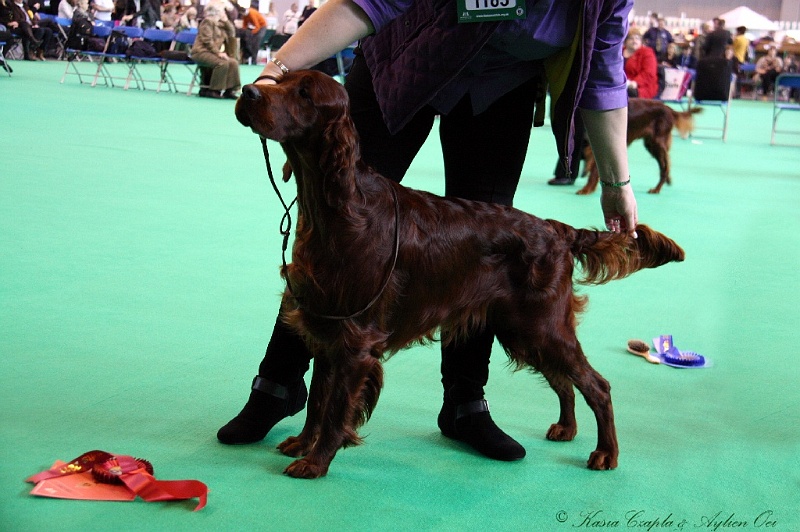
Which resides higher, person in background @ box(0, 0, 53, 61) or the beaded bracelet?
the beaded bracelet

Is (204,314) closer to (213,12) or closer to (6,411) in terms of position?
(6,411)

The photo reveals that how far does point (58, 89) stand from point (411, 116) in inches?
478

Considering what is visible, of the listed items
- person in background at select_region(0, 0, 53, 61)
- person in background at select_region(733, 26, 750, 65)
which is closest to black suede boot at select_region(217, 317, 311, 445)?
person in background at select_region(0, 0, 53, 61)

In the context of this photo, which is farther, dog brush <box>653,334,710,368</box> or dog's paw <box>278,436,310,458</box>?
dog brush <box>653,334,710,368</box>

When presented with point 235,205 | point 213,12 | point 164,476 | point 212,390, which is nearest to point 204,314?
point 212,390

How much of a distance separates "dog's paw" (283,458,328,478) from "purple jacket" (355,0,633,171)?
0.89m

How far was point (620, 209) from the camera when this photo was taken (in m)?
2.48

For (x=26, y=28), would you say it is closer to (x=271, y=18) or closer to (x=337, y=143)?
(x=271, y=18)

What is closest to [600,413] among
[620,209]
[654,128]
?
[620,209]

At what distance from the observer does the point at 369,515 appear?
2.06 meters

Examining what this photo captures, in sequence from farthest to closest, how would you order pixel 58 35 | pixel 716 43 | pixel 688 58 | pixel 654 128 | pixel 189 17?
pixel 688 58 < pixel 189 17 < pixel 58 35 < pixel 716 43 < pixel 654 128

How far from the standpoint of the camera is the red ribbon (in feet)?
6.63

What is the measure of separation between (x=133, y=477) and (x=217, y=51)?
1279cm

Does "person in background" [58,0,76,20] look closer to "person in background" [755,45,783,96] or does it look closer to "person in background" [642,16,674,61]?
"person in background" [642,16,674,61]
